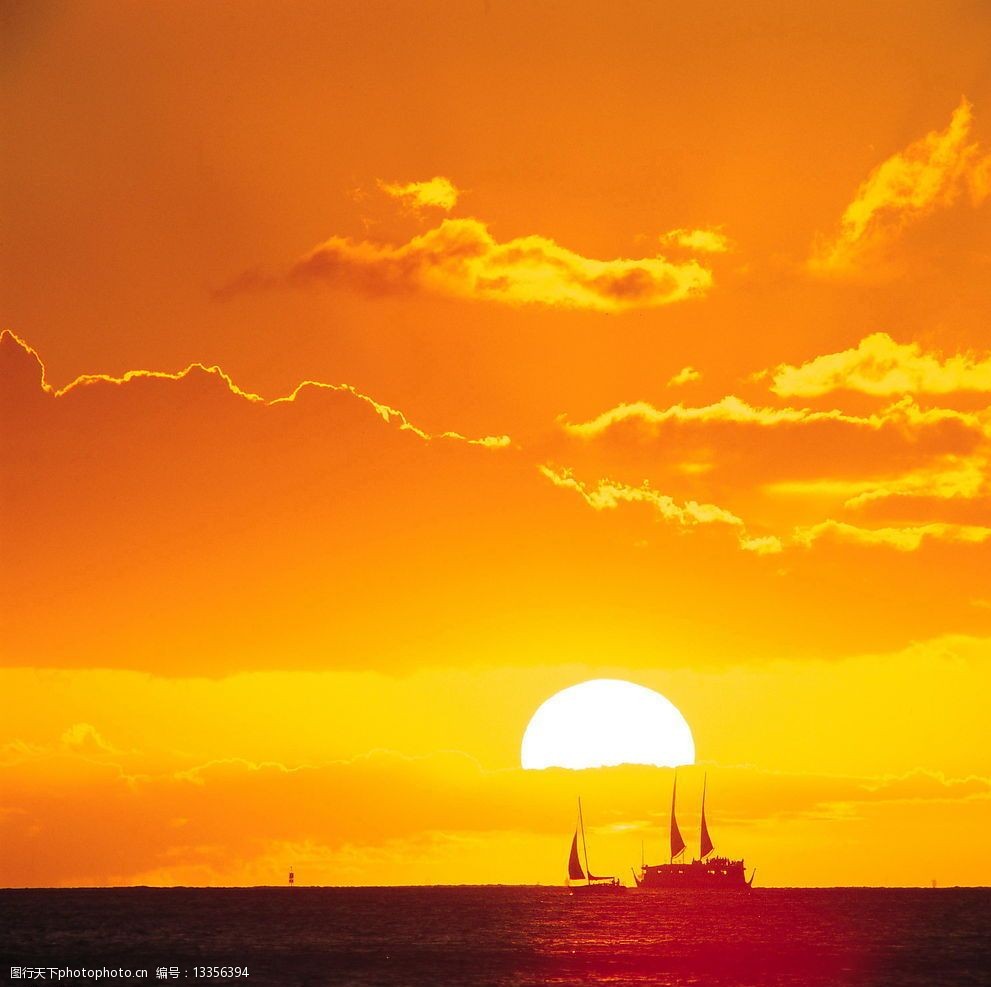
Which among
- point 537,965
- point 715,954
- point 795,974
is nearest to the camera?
point 795,974

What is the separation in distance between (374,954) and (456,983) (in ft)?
137

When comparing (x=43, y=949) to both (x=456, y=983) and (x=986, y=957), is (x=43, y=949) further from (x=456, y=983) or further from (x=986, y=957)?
(x=986, y=957)

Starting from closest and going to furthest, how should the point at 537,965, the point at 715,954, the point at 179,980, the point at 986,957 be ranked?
the point at 179,980 → the point at 537,965 → the point at 715,954 → the point at 986,957

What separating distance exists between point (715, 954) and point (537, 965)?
23.6 m

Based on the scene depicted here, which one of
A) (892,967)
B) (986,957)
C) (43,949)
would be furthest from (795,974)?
(43,949)

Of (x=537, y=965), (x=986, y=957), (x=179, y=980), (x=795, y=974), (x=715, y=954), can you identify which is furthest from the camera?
(x=986, y=957)

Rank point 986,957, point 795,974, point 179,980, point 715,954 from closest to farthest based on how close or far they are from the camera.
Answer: point 179,980 < point 795,974 < point 715,954 < point 986,957

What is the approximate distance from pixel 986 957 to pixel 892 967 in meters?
27.7

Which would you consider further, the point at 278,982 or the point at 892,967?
the point at 892,967

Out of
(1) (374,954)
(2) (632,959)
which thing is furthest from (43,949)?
(2) (632,959)

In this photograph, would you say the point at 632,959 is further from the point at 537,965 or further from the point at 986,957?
the point at 986,957

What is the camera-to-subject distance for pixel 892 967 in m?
174

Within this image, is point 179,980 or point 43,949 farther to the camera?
point 43,949

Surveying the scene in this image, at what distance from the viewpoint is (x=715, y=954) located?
18262 cm
